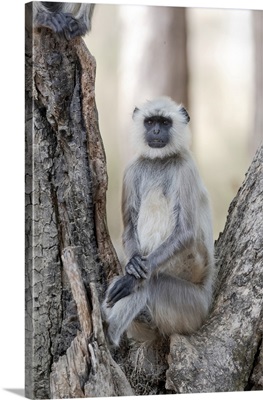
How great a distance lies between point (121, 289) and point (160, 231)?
44 cm

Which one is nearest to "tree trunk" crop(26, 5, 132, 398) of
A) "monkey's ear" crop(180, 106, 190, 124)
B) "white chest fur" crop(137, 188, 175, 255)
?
"white chest fur" crop(137, 188, 175, 255)

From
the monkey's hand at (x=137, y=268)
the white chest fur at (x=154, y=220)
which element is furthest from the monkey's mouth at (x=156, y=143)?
the monkey's hand at (x=137, y=268)

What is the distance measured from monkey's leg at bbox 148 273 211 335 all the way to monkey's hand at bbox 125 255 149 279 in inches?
2.9

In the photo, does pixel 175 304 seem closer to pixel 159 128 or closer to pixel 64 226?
pixel 64 226

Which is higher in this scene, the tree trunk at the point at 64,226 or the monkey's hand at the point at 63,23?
the monkey's hand at the point at 63,23

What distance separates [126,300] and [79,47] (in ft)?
5.16

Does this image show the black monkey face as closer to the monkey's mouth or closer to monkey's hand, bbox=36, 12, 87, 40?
the monkey's mouth

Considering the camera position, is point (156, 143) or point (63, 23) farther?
point (156, 143)

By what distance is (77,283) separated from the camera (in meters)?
5.83

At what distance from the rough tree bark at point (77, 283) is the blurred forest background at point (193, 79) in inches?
4.6

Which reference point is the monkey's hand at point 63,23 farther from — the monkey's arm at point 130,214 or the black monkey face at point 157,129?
the monkey's arm at point 130,214

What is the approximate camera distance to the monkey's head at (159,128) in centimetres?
597

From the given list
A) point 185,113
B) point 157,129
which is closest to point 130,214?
point 157,129

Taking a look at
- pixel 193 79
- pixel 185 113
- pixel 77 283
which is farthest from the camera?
pixel 193 79
